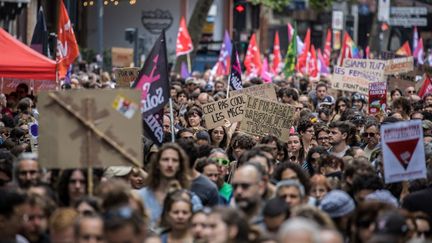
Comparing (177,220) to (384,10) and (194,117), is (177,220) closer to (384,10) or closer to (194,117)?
(194,117)

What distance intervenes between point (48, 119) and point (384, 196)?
249cm

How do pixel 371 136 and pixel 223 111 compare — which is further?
pixel 223 111

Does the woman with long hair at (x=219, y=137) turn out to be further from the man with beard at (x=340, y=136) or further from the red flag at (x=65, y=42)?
the red flag at (x=65, y=42)

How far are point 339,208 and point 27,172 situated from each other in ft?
7.51

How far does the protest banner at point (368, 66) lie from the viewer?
955 inches

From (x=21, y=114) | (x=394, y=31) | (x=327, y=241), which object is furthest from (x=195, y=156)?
(x=394, y=31)

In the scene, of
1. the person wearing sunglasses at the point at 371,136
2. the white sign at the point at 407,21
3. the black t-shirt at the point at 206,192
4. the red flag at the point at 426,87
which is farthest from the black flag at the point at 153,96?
the white sign at the point at 407,21

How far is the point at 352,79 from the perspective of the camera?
2461 centimetres

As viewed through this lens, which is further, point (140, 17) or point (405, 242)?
point (140, 17)

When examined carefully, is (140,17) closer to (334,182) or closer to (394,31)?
(394,31)

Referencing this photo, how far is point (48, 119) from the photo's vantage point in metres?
10.4

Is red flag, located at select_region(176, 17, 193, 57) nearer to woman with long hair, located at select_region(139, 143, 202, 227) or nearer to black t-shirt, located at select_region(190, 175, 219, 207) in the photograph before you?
black t-shirt, located at select_region(190, 175, 219, 207)

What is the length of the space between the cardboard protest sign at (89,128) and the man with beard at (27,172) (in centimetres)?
29

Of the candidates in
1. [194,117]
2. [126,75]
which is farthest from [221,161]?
[126,75]
